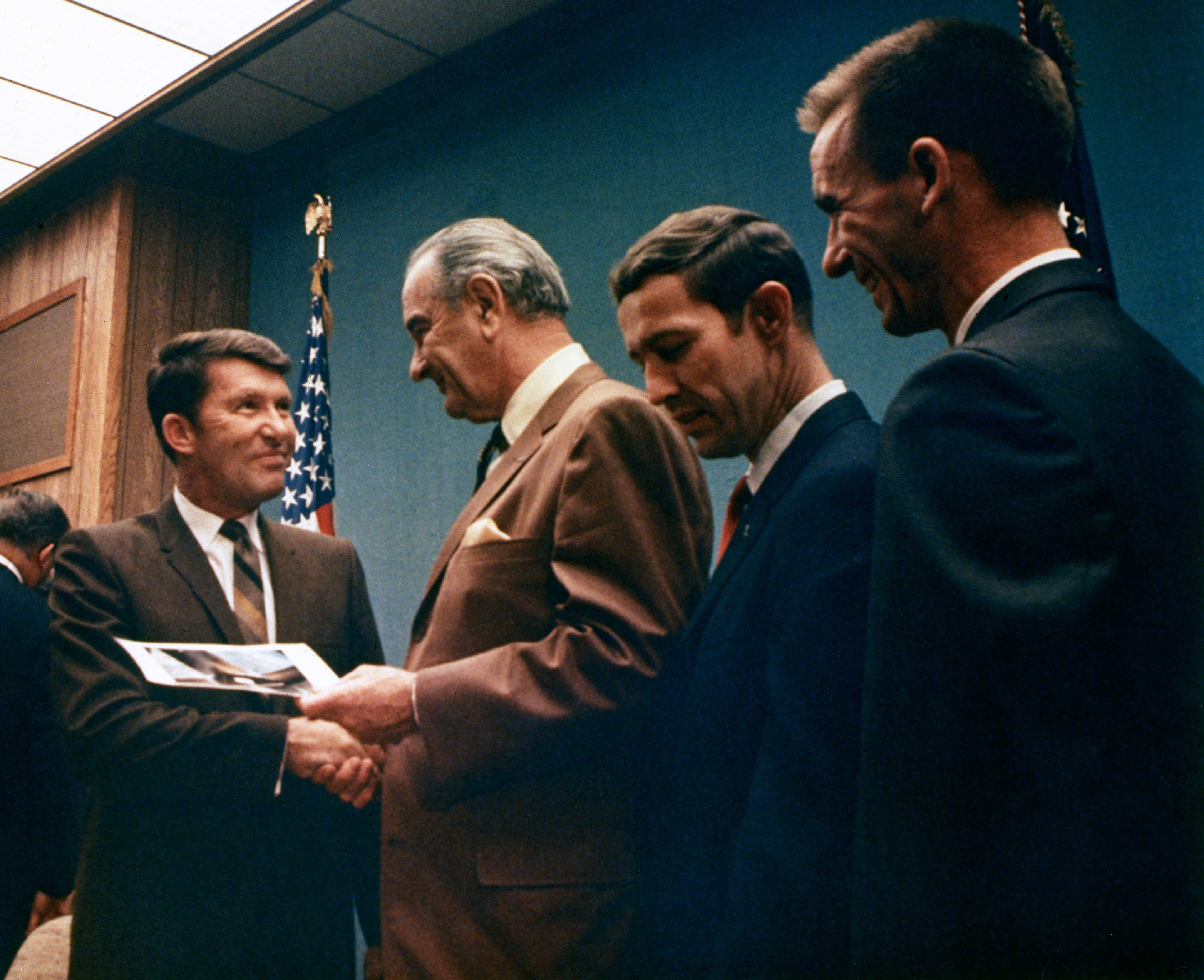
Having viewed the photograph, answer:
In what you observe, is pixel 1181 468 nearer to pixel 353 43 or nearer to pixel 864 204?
pixel 864 204

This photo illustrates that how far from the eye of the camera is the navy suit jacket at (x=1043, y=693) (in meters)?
0.68

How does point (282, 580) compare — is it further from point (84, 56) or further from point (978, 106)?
point (84, 56)

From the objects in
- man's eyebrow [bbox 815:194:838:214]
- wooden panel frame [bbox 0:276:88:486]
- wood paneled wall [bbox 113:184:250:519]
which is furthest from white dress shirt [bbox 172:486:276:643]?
wooden panel frame [bbox 0:276:88:486]

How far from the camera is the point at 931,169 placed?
0.93 meters

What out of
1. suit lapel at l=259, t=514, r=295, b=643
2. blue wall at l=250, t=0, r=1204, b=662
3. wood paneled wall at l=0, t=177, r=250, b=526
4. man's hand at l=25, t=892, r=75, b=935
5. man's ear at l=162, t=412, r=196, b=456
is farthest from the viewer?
wood paneled wall at l=0, t=177, r=250, b=526

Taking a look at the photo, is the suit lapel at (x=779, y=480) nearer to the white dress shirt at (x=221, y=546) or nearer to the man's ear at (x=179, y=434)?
the white dress shirt at (x=221, y=546)

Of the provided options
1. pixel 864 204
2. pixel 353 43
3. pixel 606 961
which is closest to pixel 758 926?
pixel 606 961

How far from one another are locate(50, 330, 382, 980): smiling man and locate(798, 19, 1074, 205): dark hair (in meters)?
1.25

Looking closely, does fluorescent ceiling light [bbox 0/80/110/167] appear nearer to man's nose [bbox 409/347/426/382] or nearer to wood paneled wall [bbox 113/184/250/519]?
wood paneled wall [bbox 113/184/250/519]

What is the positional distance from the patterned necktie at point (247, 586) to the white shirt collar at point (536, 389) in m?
0.73

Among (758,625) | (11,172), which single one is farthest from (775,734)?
(11,172)

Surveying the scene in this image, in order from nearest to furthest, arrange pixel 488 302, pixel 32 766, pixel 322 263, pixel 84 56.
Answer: pixel 488 302, pixel 32 766, pixel 322 263, pixel 84 56

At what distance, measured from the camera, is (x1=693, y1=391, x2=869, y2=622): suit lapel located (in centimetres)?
119

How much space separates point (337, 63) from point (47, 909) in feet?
10.5
